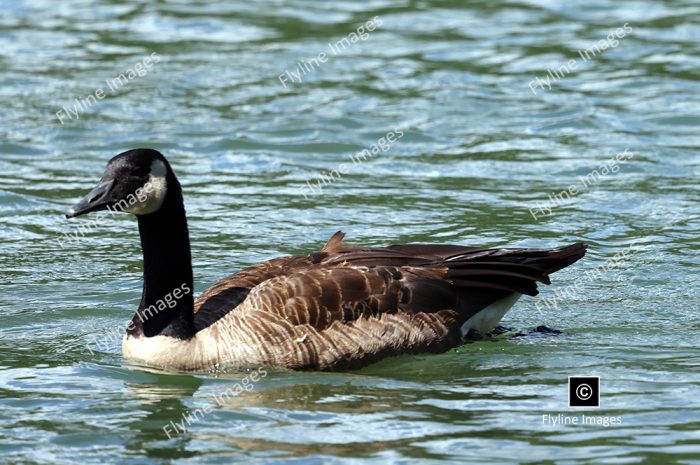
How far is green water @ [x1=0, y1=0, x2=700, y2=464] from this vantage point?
9.49 meters

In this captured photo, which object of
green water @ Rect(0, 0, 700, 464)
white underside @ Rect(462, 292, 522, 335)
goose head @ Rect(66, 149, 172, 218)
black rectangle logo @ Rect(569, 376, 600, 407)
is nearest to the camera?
green water @ Rect(0, 0, 700, 464)

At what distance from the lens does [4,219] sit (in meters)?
15.5

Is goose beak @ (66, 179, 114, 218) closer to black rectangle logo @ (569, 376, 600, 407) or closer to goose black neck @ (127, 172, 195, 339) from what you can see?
goose black neck @ (127, 172, 195, 339)

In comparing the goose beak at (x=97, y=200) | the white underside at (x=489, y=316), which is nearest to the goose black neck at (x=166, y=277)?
the goose beak at (x=97, y=200)

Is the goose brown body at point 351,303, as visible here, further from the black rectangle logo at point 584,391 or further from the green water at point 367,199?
the black rectangle logo at point 584,391

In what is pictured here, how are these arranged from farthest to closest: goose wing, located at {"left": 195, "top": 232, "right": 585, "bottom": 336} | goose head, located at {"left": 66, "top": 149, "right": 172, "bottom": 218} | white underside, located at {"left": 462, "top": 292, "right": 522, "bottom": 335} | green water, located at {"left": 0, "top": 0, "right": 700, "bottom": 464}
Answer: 1. white underside, located at {"left": 462, "top": 292, "right": 522, "bottom": 335}
2. goose wing, located at {"left": 195, "top": 232, "right": 585, "bottom": 336}
3. goose head, located at {"left": 66, "top": 149, "right": 172, "bottom": 218}
4. green water, located at {"left": 0, "top": 0, "right": 700, "bottom": 464}

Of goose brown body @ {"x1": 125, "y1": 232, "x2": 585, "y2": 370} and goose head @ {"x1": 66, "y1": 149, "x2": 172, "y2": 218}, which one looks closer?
goose head @ {"x1": 66, "y1": 149, "x2": 172, "y2": 218}

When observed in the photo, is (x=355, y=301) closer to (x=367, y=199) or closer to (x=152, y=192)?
(x=152, y=192)

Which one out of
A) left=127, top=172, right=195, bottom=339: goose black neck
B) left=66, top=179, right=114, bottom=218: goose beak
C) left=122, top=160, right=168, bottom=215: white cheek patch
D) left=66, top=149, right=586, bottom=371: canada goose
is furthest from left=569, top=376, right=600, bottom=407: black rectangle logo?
left=66, top=179, right=114, bottom=218: goose beak

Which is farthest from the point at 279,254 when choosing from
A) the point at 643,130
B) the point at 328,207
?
the point at 643,130

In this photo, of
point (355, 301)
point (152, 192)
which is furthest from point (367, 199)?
point (152, 192)

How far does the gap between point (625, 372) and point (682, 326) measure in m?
1.34

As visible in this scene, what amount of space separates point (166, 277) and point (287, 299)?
1025mm

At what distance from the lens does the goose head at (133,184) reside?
34.1 feet
